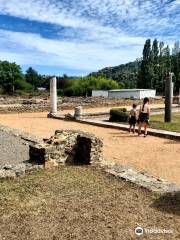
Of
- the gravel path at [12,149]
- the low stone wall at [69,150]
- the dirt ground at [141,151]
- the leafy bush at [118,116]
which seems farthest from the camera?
the leafy bush at [118,116]

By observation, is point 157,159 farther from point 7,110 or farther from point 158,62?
point 158,62

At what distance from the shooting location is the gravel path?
988 centimetres

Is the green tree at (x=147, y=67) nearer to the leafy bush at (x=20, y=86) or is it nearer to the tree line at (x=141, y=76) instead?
the tree line at (x=141, y=76)

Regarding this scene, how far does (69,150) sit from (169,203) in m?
3.28

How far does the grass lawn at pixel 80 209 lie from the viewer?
512cm

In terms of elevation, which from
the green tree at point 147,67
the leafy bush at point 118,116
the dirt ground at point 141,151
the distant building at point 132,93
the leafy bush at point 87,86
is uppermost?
the green tree at point 147,67

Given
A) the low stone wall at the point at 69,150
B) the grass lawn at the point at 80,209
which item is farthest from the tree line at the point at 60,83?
the grass lawn at the point at 80,209

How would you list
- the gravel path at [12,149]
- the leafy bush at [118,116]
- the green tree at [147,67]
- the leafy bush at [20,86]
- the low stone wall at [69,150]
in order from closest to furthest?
the low stone wall at [69,150], the gravel path at [12,149], the leafy bush at [118,116], the green tree at [147,67], the leafy bush at [20,86]

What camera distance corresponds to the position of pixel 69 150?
350 inches

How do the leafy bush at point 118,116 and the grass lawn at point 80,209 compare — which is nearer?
the grass lawn at point 80,209

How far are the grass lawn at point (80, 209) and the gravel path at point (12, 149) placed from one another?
2262 mm

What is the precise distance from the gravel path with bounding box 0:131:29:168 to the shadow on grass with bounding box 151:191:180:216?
14.3 feet

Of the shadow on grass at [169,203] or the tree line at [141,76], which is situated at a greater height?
the tree line at [141,76]

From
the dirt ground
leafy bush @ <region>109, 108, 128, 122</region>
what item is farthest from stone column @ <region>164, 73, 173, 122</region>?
the dirt ground
